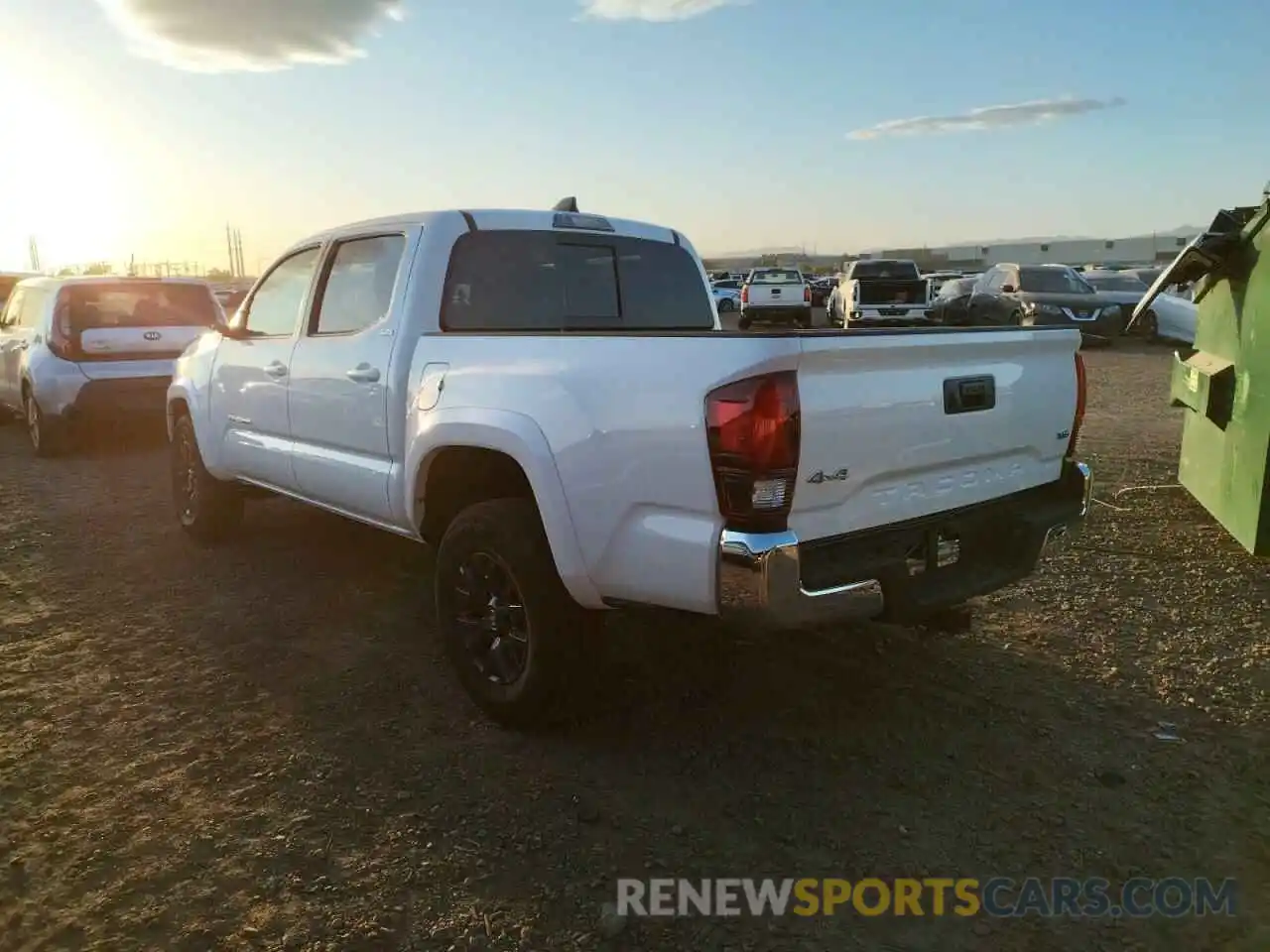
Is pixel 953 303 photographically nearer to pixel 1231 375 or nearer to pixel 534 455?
pixel 1231 375

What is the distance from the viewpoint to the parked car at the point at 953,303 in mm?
21531

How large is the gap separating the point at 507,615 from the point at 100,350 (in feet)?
25.1

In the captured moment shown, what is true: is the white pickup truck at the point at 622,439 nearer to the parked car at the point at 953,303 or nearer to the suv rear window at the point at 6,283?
the suv rear window at the point at 6,283

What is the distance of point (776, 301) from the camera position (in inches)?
1150

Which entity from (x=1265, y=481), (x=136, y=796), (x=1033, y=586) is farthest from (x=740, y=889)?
(x=1265, y=481)

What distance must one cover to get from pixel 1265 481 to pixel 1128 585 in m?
0.85

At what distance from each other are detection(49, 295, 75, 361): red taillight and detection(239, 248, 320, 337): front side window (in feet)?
15.4

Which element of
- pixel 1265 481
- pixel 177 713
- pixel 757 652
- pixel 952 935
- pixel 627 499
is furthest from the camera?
pixel 1265 481

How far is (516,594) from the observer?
3625 mm

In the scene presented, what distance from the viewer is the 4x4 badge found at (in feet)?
9.58

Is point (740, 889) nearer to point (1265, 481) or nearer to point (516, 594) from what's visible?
point (516, 594)


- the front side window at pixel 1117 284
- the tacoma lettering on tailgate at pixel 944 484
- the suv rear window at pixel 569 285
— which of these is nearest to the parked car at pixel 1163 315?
the front side window at pixel 1117 284

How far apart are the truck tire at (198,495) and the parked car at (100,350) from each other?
10.2 feet

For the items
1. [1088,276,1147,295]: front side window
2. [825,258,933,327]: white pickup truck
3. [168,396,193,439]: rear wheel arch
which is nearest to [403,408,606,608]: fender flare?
[168,396,193,439]: rear wheel arch
